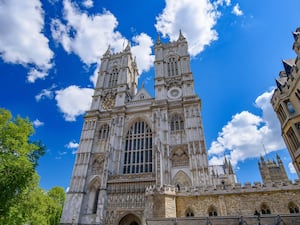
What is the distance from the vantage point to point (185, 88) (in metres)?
28.4

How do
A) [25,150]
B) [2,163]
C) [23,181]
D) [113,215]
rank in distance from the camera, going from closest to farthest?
[2,163] → [23,181] → [25,150] → [113,215]

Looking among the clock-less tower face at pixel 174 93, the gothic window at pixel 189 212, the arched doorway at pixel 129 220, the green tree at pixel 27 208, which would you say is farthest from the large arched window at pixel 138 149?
the green tree at pixel 27 208

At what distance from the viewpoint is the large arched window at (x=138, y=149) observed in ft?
79.5

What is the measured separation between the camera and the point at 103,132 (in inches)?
1129

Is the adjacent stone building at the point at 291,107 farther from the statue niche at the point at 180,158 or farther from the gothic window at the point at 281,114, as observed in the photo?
the statue niche at the point at 180,158

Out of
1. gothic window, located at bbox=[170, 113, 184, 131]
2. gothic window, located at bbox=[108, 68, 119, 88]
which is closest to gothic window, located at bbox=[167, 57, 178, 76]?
gothic window, located at bbox=[170, 113, 184, 131]

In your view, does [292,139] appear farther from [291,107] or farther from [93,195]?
[93,195]

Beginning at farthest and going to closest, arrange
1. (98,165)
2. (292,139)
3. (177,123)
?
1. (177,123)
2. (98,165)
3. (292,139)

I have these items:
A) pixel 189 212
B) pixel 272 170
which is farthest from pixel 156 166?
pixel 272 170

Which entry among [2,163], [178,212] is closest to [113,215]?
[178,212]

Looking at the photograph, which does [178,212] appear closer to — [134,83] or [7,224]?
[7,224]

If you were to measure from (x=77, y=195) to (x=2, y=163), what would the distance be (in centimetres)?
1380

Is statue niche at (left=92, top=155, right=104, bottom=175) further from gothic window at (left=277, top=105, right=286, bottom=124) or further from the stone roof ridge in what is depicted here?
gothic window at (left=277, top=105, right=286, bottom=124)

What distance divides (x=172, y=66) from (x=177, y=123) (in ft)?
37.2
